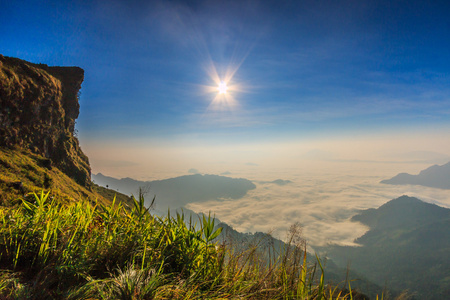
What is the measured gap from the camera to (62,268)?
2.83 metres

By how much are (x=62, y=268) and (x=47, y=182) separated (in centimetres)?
4495

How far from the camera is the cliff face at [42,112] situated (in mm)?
43312

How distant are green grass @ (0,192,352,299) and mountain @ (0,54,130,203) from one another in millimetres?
27321

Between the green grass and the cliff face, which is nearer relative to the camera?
the green grass

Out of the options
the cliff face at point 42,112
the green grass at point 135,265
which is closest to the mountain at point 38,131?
the cliff face at point 42,112

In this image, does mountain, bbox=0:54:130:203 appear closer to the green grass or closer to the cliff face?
the cliff face

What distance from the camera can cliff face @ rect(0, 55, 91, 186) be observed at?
4331cm

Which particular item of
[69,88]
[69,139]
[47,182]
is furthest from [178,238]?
[69,88]

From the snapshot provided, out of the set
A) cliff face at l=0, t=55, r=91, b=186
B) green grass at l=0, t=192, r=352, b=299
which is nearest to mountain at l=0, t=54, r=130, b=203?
cliff face at l=0, t=55, r=91, b=186

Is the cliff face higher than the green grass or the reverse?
higher

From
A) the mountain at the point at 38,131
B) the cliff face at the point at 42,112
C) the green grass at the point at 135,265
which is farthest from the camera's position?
the cliff face at the point at 42,112

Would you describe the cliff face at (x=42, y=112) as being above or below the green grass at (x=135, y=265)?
above

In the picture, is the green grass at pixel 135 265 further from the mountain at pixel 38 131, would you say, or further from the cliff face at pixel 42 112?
the cliff face at pixel 42 112

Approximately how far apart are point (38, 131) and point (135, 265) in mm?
67914
